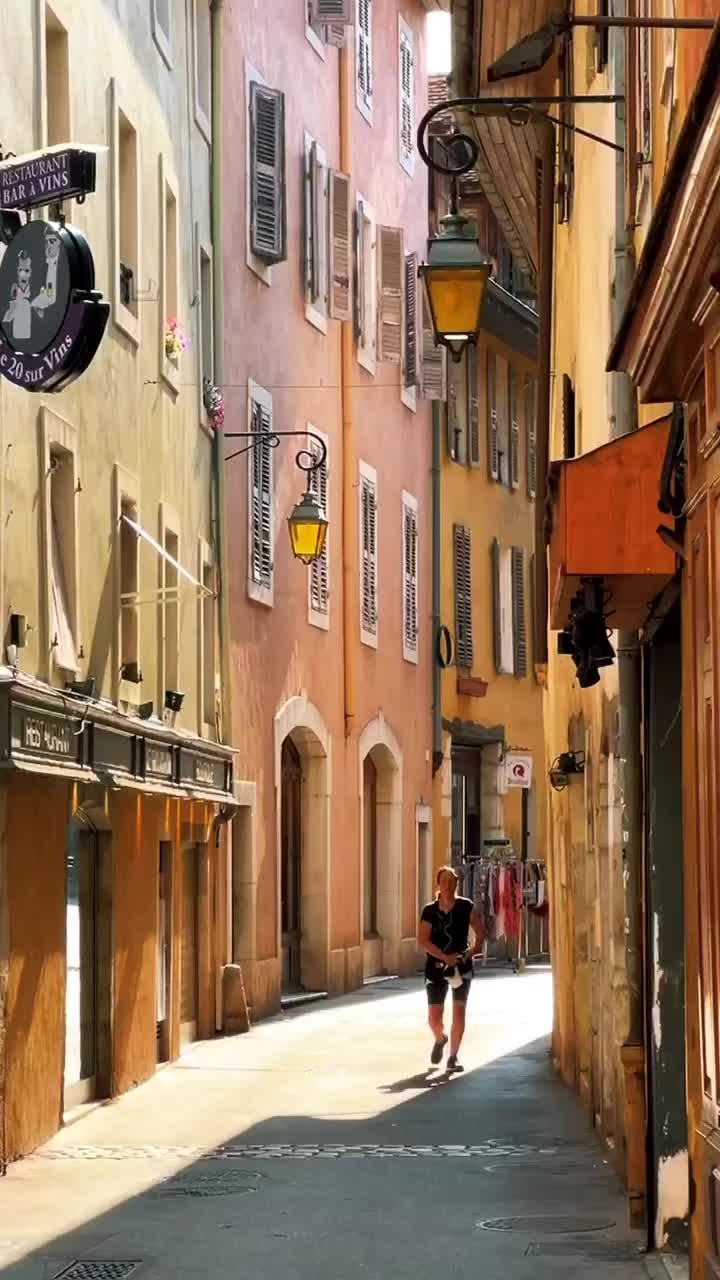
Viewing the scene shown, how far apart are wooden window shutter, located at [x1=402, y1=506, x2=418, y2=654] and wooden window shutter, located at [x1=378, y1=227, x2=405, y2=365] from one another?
256 cm

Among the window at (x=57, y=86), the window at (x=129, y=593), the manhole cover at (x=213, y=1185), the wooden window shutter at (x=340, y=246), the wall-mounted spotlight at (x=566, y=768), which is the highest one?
the wooden window shutter at (x=340, y=246)

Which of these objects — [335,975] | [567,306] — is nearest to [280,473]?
[335,975]

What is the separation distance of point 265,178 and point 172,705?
8724 mm

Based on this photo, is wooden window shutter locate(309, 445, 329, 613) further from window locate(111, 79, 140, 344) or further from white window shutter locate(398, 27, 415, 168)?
window locate(111, 79, 140, 344)

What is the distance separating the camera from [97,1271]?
431 inches

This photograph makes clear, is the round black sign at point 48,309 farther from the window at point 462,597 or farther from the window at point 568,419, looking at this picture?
the window at point 462,597

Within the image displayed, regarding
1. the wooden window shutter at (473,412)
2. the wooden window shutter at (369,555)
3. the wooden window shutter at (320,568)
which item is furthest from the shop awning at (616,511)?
the wooden window shutter at (473,412)

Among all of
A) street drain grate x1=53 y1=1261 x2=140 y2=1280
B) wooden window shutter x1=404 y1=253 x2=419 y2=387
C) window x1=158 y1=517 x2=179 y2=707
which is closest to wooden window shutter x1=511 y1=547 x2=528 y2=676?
wooden window shutter x1=404 y1=253 x2=419 y2=387

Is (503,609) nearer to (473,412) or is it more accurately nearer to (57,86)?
(473,412)

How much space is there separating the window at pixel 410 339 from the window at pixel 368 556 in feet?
Result: 7.73

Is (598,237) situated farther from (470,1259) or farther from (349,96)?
(349,96)

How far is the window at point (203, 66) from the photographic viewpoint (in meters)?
24.8

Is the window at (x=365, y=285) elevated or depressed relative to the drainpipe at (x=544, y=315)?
elevated

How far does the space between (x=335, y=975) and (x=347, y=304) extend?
8.30 m
